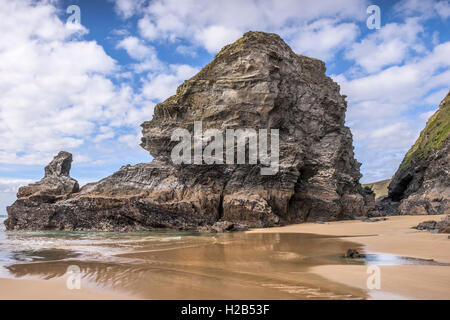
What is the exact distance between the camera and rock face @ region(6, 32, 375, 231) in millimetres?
22625

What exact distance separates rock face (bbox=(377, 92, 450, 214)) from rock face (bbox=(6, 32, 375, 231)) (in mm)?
5193

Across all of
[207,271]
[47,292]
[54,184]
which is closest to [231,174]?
[54,184]

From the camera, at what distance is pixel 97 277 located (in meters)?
6.18

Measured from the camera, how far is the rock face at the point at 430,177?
91.6ft

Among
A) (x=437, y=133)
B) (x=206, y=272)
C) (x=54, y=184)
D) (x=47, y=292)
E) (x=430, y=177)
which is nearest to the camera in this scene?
(x=47, y=292)

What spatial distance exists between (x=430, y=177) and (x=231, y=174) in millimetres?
22728

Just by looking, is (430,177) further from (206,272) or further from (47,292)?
(47,292)

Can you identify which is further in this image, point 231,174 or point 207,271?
point 231,174

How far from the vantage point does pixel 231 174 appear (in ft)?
79.6

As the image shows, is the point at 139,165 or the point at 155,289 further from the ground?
the point at 139,165

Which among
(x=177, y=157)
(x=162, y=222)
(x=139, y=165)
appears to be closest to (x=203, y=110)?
(x=177, y=157)
